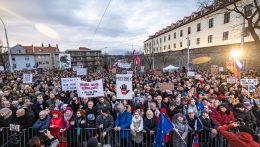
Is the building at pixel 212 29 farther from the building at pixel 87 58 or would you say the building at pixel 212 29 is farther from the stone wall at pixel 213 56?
the building at pixel 87 58

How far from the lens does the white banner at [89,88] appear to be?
655 cm

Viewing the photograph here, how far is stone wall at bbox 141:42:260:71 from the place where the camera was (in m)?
21.9

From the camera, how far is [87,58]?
293 ft

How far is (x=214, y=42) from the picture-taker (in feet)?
99.4

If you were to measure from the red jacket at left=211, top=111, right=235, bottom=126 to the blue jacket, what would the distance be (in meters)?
2.68

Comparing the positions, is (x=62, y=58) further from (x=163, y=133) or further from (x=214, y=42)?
(x=214, y=42)

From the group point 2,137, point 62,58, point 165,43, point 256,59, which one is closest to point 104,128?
point 2,137

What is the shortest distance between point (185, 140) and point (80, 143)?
326cm

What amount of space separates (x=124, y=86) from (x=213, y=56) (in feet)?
90.4

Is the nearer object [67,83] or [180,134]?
[180,134]

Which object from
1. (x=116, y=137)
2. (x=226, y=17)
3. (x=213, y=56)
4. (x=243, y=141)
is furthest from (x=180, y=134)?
(x=226, y=17)

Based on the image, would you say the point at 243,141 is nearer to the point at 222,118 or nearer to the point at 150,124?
the point at 222,118

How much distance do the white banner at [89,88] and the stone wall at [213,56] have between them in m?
15.2

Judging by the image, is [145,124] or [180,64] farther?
[180,64]
